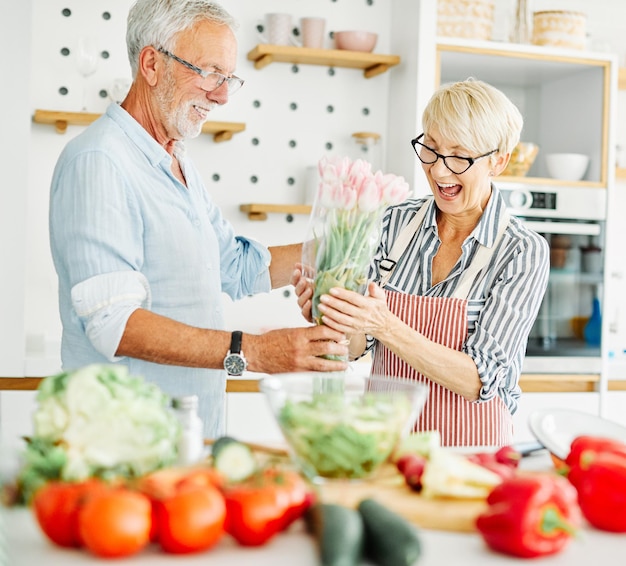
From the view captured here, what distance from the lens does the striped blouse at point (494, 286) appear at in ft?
6.38

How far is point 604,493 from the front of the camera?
3.84 feet

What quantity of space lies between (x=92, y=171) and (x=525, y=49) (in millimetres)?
2343

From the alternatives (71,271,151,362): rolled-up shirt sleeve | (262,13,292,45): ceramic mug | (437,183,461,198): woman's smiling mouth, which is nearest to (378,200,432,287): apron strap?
(437,183,461,198): woman's smiling mouth

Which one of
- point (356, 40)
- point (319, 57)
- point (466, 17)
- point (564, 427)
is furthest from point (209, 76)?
point (466, 17)

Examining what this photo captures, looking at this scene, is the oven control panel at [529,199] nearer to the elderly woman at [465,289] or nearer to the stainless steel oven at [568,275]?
the stainless steel oven at [568,275]

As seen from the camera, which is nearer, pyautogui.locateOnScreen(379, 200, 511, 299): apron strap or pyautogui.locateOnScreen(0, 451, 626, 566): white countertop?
pyautogui.locateOnScreen(0, 451, 626, 566): white countertop

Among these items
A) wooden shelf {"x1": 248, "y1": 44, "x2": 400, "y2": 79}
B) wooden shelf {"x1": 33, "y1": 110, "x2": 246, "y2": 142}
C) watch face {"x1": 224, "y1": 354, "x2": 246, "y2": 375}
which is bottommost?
watch face {"x1": 224, "y1": 354, "x2": 246, "y2": 375}

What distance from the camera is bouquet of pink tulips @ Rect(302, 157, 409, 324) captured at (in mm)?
1625

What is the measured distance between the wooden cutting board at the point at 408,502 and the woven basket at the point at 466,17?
8.86 feet

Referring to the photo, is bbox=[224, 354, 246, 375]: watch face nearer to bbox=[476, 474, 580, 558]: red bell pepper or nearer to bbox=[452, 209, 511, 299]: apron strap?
bbox=[452, 209, 511, 299]: apron strap

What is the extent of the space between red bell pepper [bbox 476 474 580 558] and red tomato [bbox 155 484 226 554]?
12.8 inches

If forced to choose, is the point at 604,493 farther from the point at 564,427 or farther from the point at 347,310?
the point at 347,310

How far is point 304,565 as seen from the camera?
1028 mm

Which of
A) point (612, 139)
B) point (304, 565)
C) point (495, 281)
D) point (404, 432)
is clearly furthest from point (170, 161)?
point (612, 139)
